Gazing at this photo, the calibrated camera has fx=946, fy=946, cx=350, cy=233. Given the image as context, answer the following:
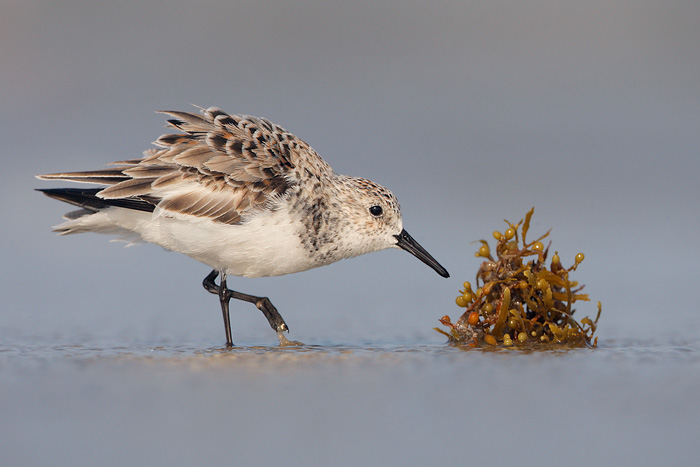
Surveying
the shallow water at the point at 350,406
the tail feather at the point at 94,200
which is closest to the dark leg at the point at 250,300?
the shallow water at the point at 350,406

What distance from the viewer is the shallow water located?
168 inches

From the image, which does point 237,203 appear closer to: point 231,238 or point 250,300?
point 231,238

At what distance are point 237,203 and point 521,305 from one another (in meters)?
2.13

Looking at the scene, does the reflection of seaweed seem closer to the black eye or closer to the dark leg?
the black eye

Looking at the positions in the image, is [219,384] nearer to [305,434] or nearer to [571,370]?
[305,434]

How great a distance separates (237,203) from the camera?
22.2 feet

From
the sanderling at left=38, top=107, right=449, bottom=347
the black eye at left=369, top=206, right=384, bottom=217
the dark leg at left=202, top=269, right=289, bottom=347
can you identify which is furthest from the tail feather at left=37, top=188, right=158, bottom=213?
the black eye at left=369, top=206, right=384, bottom=217

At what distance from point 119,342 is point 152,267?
2794 millimetres

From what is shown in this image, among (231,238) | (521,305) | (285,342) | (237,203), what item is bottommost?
(285,342)

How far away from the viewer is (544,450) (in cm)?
428

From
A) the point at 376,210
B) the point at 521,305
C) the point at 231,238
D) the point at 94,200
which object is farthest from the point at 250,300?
the point at 521,305

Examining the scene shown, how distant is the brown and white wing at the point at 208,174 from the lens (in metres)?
6.76

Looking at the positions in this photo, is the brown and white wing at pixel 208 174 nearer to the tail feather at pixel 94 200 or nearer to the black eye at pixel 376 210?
the tail feather at pixel 94 200

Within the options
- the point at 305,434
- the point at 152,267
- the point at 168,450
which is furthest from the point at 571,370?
the point at 152,267
